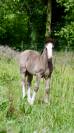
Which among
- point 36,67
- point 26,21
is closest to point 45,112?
point 36,67

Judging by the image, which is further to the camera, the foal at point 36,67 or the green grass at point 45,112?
the foal at point 36,67

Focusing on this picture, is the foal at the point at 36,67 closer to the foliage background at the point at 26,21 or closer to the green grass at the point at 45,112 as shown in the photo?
the green grass at the point at 45,112

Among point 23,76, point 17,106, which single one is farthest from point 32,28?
point 17,106

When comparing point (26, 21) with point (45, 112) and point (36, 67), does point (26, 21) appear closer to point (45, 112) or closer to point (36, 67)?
point (36, 67)

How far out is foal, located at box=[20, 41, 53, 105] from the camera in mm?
10627

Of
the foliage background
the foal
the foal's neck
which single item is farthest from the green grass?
the foliage background

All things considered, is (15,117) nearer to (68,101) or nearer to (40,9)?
(68,101)

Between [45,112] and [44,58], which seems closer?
[45,112]

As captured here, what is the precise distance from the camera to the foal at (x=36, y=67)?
10.6 m

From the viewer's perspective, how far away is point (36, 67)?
1098 cm

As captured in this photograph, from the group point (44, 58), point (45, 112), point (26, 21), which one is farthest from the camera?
point (26, 21)

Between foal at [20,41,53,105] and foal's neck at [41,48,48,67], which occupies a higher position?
foal's neck at [41,48,48,67]

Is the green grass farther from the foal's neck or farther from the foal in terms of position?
the foal's neck

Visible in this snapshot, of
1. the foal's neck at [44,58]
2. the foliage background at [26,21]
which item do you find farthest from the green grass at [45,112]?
the foliage background at [26,21]
